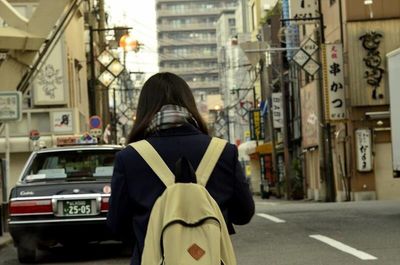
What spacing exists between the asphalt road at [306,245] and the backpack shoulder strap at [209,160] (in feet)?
21.6

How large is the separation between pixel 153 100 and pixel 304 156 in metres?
42.9

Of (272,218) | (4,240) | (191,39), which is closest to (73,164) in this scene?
(4,240)

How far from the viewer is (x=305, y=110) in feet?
143

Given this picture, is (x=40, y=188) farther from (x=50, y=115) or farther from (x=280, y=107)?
(x=280, y=107)

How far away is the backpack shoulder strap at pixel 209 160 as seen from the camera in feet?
11.9

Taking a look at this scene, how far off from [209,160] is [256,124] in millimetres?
54222

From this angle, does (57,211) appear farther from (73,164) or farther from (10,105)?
(10,105)

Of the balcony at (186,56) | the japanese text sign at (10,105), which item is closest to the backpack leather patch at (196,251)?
the japanese text sign at (10,105)

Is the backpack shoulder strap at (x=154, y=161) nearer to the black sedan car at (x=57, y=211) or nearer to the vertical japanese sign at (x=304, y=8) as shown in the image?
the black sedan car at (x=57, y=211)

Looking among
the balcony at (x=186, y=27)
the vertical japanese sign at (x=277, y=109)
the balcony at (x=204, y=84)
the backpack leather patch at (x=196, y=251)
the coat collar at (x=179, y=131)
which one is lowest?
the backpack leather patch at (x=196, y=251)

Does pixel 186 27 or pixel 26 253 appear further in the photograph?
pixel 186 27

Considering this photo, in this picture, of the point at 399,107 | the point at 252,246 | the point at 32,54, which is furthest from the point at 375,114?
the point at 252,246

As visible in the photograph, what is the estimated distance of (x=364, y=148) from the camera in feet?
111

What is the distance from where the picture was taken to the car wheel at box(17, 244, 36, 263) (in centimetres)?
1094
